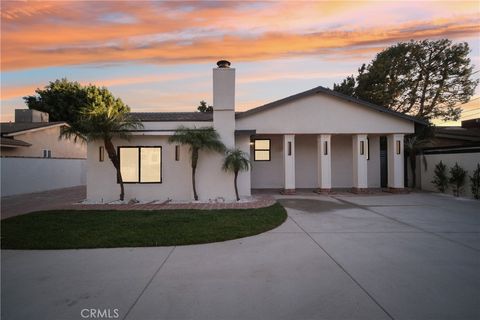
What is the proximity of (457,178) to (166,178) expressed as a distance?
13412 mm

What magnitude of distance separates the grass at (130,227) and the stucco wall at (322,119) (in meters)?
5.55

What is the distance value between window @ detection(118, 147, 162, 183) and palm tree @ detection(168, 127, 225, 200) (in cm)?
111

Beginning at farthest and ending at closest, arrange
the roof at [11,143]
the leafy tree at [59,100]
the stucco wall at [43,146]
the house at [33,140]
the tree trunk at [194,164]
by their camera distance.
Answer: the leafy tree at [59,100] → the stucco wall at [43,146] → the house at [33,140] → the roof at [11,143] → the tree trunk at [194,164]

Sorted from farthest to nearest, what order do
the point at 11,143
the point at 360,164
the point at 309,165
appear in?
the point at 309,165
the point at 11,143
the point at 360,164

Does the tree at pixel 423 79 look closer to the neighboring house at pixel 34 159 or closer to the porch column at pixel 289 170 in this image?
the porch column at pixel 289 170

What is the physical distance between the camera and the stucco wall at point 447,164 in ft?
37.8

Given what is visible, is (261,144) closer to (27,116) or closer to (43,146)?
(43,146)

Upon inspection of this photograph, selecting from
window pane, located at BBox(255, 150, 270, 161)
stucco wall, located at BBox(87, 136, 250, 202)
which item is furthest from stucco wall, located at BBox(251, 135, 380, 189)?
stucco wall, located at BBox(87, 136, 250, 202)

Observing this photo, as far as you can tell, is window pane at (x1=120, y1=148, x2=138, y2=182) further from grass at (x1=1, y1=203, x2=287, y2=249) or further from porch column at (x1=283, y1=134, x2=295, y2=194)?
porch column at (x1=283, y1=134, x2=295, y2=194)

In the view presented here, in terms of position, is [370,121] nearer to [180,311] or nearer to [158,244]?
[158,244]

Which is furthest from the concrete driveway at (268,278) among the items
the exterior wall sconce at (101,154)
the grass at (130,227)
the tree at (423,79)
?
the tree at (423,79)

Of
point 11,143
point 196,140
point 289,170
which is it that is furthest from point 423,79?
point 11,143

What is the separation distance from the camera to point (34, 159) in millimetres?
15234

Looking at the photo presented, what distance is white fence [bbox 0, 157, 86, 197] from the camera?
1345 centimetres
